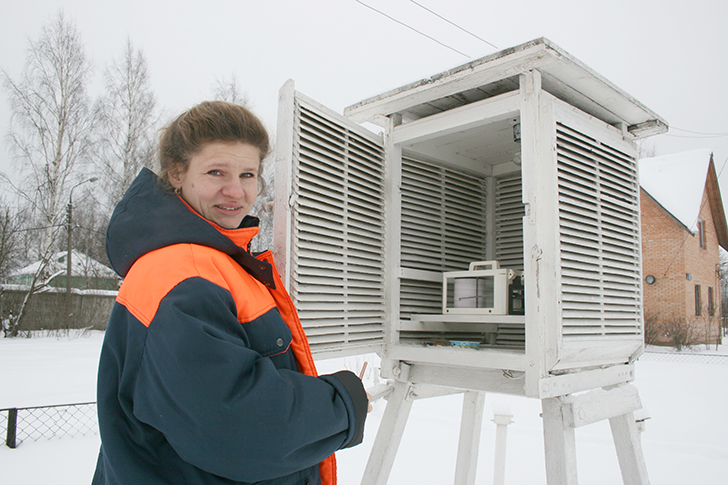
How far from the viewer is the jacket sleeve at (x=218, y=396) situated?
2.49 feet

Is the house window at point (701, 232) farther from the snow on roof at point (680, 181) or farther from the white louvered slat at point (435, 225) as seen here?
the white louvered slat at point (435, 225)

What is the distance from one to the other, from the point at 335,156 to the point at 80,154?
44.2 ft

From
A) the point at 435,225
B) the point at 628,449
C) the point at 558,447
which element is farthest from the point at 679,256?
the point at 558,447

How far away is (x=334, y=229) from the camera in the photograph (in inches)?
80.8

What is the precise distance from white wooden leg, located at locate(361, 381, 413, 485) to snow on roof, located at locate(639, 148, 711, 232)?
13.4m

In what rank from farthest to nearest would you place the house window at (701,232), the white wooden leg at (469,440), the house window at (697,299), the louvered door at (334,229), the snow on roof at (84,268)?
the snow on roof at (84,268)
the house window at (701,232)
the house window at (697,299)
the white wooden leg at (469,440)
the louvered door at (334,229)

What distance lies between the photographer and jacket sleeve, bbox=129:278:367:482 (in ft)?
2.49

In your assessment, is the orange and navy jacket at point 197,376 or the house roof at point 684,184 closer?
the orange and navy jacket at point 197,376

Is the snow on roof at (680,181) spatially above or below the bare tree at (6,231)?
above

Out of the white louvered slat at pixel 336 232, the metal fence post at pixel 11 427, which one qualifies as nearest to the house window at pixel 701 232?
the white louvered slat at pixel 336 232

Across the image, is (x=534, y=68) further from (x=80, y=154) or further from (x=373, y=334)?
(x=80, y=154)

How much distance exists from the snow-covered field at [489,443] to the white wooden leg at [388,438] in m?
0.98

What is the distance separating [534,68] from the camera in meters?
1.99

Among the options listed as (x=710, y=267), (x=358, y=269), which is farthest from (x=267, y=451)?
(x=710, y=267)
